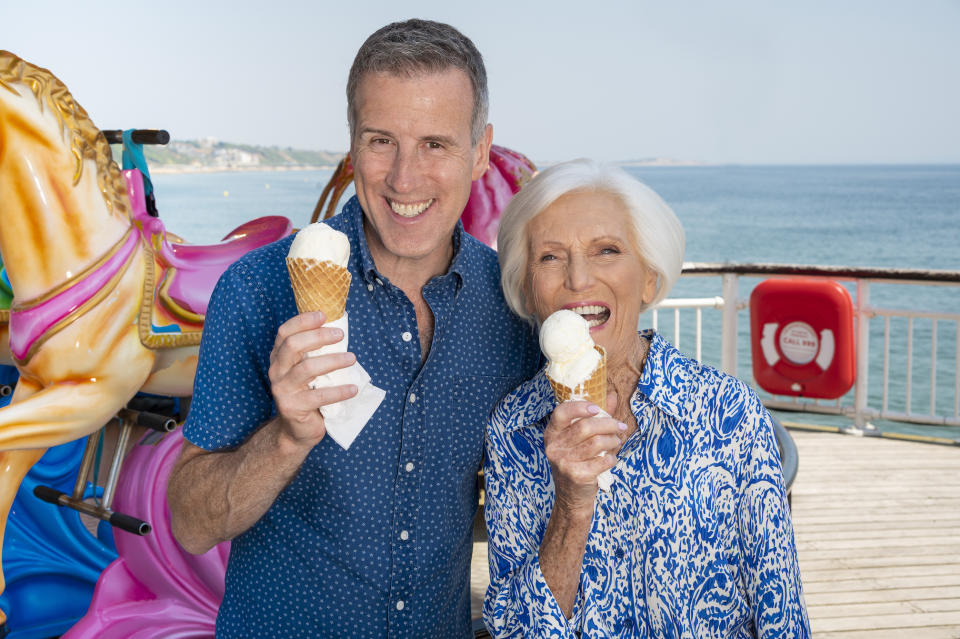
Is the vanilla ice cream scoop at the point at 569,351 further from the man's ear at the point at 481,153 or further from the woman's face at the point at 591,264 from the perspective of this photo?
the man's ear at the point at 481,153

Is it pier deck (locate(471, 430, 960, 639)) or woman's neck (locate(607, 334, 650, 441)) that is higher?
woman's neck (locate(607, 334, 650, 441))

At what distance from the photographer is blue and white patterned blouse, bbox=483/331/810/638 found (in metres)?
1.52

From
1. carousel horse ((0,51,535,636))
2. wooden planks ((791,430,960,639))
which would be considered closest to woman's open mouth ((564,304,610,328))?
carousel horse ((0,51,535,636))

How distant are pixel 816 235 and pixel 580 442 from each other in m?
Result: 61.9

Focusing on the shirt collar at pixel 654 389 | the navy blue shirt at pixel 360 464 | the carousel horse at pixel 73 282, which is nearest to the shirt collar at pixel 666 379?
the shirt collar at pixel 654 389

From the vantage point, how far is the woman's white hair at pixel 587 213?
63.5 inches

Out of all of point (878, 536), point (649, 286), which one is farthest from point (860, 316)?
point (649, 286)

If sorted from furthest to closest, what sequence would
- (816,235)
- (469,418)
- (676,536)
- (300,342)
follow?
1. (816,235)
2. (469,418)
3. (676,536)
4. (300,342)

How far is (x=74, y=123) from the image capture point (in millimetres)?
2662

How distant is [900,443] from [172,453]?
5038 mm

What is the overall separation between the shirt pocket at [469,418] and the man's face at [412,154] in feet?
0.93

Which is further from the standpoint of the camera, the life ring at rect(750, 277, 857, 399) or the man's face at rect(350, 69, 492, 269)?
the life ring at rect(750, 277, 857, 399)

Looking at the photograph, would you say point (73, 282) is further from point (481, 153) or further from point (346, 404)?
point (346, 404)

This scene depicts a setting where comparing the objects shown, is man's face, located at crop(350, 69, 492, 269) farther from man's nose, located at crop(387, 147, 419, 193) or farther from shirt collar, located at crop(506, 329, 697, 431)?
shirt collar, located at crop(506, 329, 697, 431)
